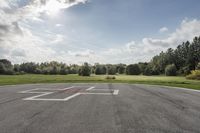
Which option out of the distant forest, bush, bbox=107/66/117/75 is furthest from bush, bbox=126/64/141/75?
bush, bbox=107/66/117/75

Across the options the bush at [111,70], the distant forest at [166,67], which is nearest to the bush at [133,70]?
the distant forest at [166,67]

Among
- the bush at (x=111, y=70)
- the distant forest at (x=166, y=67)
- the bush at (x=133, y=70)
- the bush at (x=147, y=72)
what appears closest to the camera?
the distant forest at (x=166, y=67)

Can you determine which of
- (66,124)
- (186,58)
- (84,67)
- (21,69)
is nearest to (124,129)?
(66,124)

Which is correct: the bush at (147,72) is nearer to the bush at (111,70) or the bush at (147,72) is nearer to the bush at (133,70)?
the bush at (133,70)

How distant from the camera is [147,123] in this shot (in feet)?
19.4

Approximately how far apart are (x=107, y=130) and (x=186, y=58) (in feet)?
327

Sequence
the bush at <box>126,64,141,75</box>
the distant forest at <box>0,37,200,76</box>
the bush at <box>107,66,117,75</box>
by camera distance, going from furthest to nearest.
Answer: the bush at <box>107,66,117,75</box>, the bush at <box>126,64,141,75</box>, the distant forest at <box>0,37,200,76</box>

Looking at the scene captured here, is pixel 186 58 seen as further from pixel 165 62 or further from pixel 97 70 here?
pixel 97 70

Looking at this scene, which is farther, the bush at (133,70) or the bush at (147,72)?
the bush at (133,70)

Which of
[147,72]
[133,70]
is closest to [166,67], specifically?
[147,72]

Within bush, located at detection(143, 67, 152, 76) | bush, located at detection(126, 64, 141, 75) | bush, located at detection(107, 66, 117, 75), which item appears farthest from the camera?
bush, located at detection(107, 66, 117, 75)

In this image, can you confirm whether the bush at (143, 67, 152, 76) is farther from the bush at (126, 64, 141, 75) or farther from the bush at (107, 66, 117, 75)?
the bush at (107, 66, 117, 75)

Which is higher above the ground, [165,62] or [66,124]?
[165,62]

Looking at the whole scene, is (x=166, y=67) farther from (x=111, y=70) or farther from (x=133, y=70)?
(x=111, y=70)
